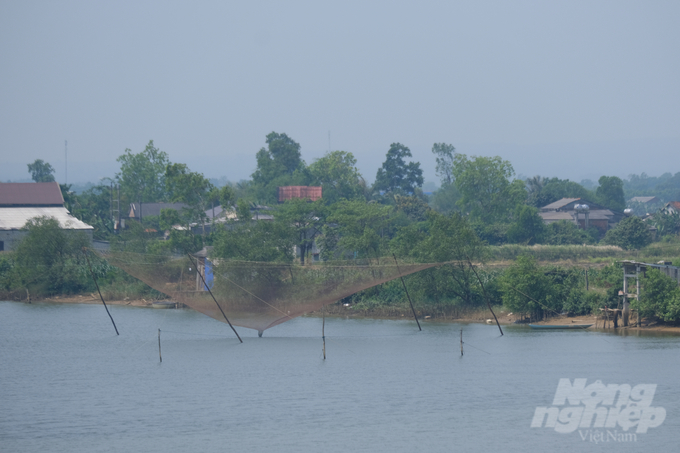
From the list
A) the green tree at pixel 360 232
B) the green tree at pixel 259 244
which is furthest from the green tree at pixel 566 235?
the green tree at pixel 259 244

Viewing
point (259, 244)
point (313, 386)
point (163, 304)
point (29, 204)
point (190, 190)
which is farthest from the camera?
point (29, 204)

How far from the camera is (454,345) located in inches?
1033

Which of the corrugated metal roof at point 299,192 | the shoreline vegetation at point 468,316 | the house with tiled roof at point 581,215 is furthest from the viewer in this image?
the corrugated metal roof at point 299,192

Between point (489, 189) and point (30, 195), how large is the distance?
3706cm

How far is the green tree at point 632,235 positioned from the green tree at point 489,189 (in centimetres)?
1389

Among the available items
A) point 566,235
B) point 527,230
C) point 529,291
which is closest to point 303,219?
point 529,291

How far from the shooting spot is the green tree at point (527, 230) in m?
54.2

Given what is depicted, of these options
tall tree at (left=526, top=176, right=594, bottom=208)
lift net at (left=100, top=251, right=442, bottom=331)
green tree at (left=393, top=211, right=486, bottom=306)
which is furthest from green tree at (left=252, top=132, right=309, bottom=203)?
A: lift net at (left=100, top=251, right=442, bottom=331)

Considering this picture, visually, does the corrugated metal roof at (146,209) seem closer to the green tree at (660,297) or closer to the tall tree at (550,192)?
the tall tree at (550,192)

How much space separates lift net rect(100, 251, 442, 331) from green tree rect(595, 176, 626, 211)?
62.5 metres

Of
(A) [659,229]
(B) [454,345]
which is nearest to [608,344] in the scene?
(B) [454,345]

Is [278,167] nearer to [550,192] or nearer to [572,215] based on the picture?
[550,192]

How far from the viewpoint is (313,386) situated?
20.6 m

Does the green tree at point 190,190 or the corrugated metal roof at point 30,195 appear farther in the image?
the corrugated metal roof at point 30,195
